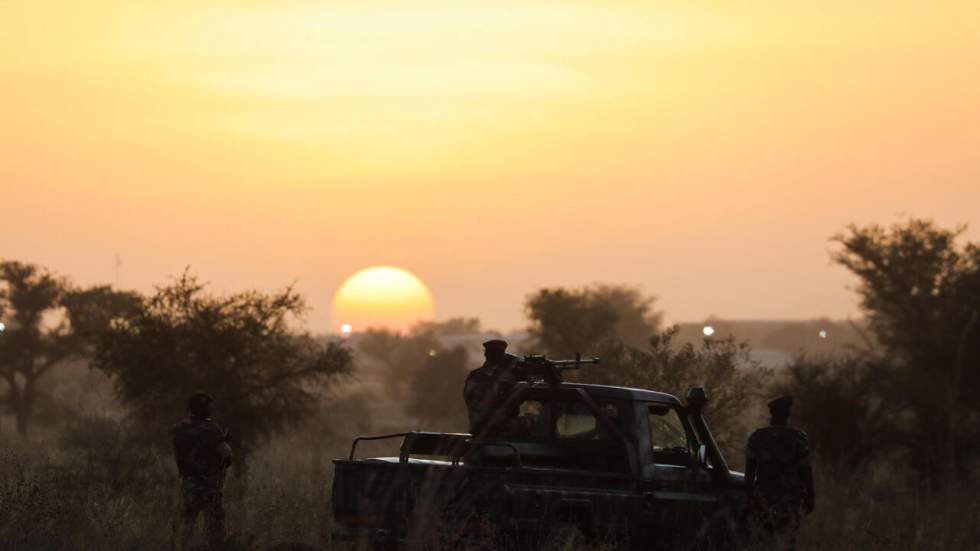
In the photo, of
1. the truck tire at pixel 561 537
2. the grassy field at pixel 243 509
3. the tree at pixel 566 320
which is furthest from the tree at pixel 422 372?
the truck tire at pixel 561 537

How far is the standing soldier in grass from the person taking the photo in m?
13.9

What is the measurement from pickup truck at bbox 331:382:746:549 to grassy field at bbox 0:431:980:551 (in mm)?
1487

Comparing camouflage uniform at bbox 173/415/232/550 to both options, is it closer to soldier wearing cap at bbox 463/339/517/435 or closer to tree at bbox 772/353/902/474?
soldier wearing cap at bbox 463/339/517/435

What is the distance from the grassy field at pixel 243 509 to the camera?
45.7 feet

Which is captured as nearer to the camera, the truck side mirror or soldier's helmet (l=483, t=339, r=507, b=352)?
the truck side mirror

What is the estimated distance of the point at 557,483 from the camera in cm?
1192

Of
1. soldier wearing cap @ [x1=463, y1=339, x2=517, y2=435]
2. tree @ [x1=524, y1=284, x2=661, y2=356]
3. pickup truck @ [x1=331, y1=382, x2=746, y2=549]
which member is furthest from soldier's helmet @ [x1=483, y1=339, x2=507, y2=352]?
tree @ [x1=524, y1=284, x2=661, y2=356]

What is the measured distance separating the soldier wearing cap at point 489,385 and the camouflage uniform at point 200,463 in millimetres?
2510

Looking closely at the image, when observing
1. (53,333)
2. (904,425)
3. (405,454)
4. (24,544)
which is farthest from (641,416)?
(53,333)

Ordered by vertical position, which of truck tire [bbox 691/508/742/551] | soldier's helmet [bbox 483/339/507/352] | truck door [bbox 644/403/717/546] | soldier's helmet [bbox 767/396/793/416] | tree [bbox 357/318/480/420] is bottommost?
truck tire [bbox 691/508/742/551]

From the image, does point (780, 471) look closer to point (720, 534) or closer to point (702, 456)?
point (720, 534)

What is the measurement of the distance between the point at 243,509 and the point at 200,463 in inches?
117

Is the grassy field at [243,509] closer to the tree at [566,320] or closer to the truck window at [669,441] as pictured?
the truck window at [669,441]

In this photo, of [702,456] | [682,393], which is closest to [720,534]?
[702,456]
